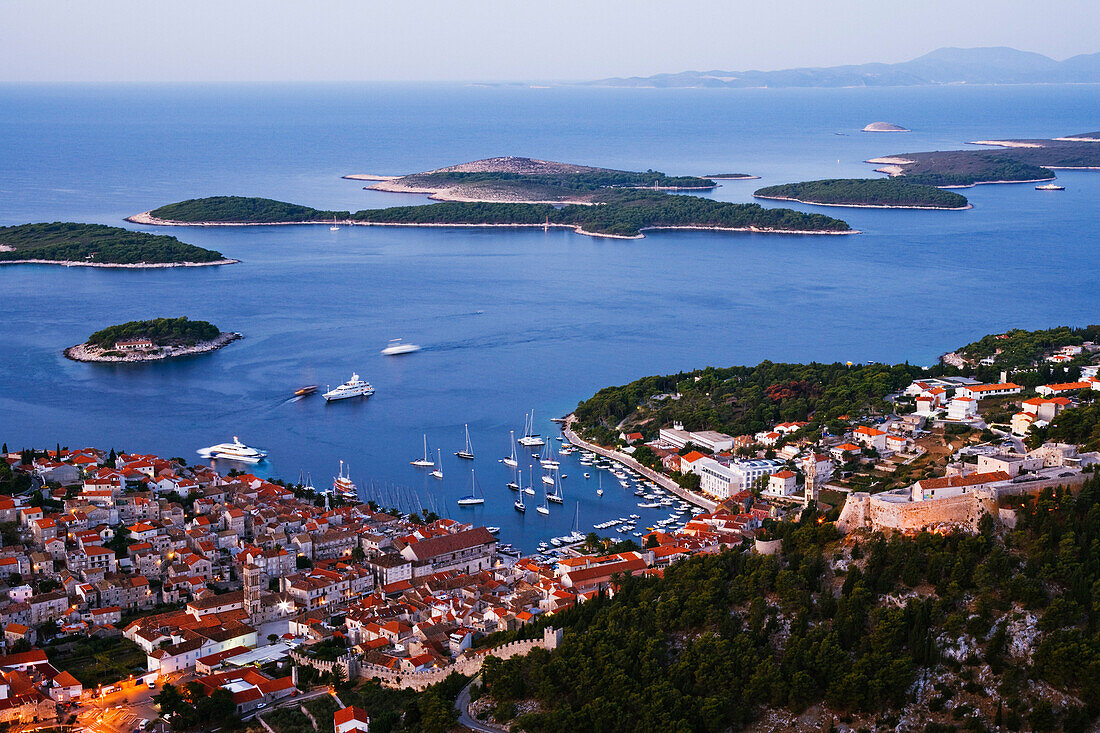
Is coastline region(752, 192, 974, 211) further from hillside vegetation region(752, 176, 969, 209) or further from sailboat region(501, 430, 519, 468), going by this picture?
sailboat region(501, 430, 519, 468)

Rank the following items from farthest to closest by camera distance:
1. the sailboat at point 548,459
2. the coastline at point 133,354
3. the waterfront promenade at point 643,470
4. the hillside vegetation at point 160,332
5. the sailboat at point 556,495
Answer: the hillside vegetation at point 160,332 < the coastline at point 133,354 < the sailboat at point 548,459 < the sailboat at point 556,495 < the waterfront promenade at point 643,470

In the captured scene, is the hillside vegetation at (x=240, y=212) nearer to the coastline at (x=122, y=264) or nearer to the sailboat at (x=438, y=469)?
the coastline at (x=122, y=264)

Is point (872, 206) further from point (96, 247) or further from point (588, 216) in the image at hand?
point (96, 247)

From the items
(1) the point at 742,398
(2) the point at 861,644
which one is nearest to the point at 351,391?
(1) the point at 742,398

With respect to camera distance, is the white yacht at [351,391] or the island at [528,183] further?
the island at [528,183]

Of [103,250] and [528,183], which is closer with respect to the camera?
[103,250]

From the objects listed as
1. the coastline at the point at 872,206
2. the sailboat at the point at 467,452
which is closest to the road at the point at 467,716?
the sailboat at the point at 467,452

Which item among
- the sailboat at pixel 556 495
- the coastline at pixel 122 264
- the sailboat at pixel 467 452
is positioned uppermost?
the coastline at pixel 122 264
